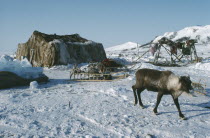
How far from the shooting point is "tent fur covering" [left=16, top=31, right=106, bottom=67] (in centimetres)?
1942

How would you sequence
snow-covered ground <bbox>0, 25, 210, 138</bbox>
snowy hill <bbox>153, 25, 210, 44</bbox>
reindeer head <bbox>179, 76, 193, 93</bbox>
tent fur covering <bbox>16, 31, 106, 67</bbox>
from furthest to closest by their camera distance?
snowy hill <bbox>153, 25, 210, 44</bbox>
tent fur covering <bbox>16, 31, 106, 67</bbox>
reindeer head <bbox>179, 76, 193, 93</bbox>
snow-covered ground <bbox>0, 25, 210, 138</bbox>

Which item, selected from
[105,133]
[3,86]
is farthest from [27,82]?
[105,133]

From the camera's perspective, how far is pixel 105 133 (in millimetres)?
4945

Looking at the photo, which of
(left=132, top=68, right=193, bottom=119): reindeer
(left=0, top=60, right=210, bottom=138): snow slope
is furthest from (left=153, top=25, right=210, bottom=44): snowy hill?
(left=132, top=68, right=193, bottom=119): reindeer

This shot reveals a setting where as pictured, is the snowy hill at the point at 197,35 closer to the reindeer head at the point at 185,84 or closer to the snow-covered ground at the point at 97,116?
the snow-covered ground at the point at 97,116

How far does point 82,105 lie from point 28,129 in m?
2.27

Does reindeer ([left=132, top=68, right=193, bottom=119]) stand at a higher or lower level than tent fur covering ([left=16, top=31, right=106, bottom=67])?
lower

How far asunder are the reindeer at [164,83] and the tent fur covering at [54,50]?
550 inches

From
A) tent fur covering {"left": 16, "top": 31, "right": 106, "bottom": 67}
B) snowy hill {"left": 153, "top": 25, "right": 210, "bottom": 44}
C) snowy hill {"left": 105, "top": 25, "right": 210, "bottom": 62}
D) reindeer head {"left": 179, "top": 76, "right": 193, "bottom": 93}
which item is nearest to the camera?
reindeer head {"left": 179, "top": 76, "right": 193, "bottom": 93}

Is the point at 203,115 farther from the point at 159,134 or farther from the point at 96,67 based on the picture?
the point at 96,67

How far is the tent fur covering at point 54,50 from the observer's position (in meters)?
19.4

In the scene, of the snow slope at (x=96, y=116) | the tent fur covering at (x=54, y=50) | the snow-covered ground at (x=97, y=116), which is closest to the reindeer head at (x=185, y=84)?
the snow-covered ground at (x=97, y=116)

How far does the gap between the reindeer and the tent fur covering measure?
14.0m

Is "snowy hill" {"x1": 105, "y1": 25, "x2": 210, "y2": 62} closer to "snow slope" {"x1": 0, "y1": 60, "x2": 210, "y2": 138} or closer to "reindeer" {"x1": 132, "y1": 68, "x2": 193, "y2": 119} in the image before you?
"snow slope" {"x1": 0, "y1": 60, "x2": 210, "y2": 138}
